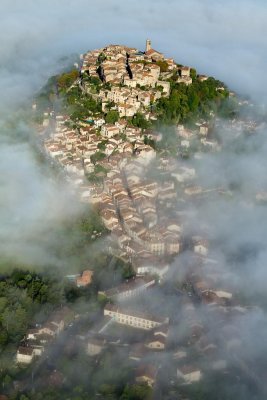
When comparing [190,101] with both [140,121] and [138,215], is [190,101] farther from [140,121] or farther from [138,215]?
[138,215]

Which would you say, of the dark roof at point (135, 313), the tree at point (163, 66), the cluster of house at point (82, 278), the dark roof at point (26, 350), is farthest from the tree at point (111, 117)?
the dark roof at point (26, 350)

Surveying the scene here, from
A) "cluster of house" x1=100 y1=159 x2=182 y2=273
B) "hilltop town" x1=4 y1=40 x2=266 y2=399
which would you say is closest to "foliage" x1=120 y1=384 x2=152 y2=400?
"hilltop town" x1=4 y1=40 x2=266 y2=399

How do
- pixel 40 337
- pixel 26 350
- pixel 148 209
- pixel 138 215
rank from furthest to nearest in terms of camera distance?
pixel 148 209 < pixel 138 215 < pixel 40 337 < pixel 26 350

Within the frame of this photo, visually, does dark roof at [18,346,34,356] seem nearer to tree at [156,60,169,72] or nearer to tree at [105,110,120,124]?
tree at [105,110,120,124]

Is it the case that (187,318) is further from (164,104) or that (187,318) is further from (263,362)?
(164,104)

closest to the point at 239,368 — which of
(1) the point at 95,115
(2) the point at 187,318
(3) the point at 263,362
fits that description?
(3) the point at 263,362

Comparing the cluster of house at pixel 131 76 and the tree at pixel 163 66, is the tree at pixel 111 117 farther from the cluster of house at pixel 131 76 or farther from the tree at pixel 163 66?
the tree at pixel 163 66

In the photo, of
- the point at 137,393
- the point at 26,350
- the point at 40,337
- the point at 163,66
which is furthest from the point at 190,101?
the point at 137,393
